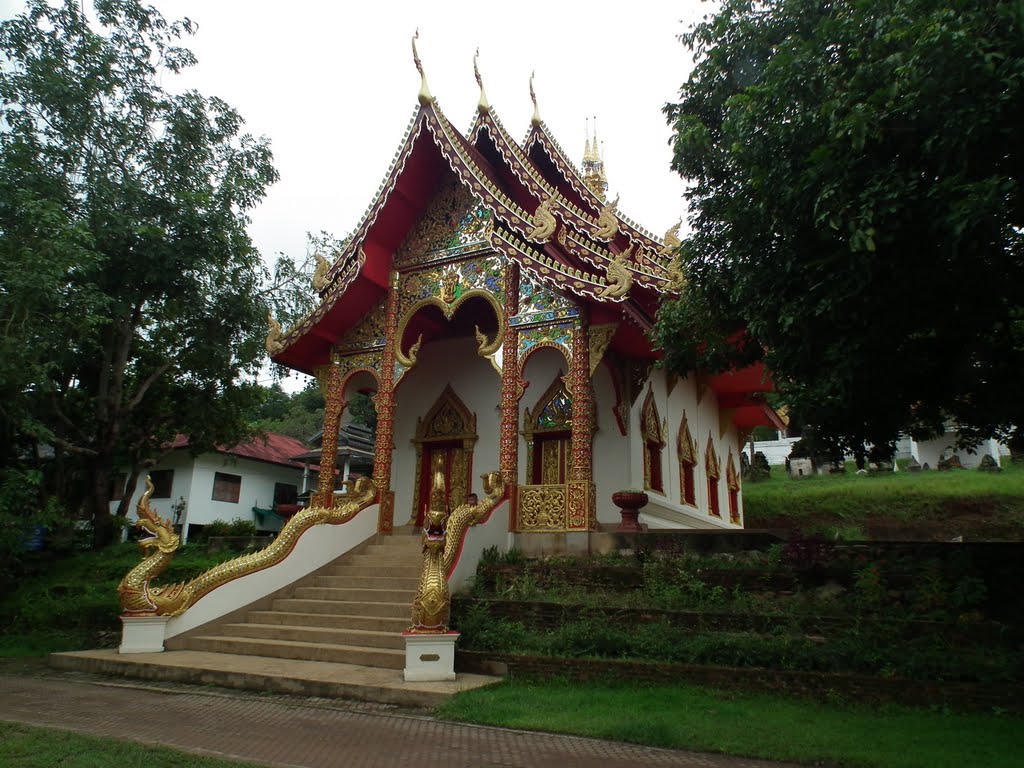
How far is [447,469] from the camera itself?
13125 mm

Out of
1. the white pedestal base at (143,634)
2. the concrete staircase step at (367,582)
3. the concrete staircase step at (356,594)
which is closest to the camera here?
the white pedestal base at (143,634)

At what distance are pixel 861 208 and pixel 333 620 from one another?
6.97 m

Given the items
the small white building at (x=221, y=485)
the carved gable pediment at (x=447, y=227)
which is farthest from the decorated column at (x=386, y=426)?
the small white building at (x=221, y=485)

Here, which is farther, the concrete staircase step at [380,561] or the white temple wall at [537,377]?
the white temple wall at [537,377]

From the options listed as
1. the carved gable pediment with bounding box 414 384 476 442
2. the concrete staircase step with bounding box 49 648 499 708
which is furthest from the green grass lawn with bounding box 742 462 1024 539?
the concrete staircase step with bounding box 49 648 499 708

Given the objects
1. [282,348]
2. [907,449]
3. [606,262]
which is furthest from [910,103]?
[907,449]

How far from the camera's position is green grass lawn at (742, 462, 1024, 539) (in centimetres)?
1742

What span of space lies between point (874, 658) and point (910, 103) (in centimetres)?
403

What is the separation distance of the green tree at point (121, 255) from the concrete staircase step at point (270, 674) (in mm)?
4411

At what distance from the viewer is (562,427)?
11961mm

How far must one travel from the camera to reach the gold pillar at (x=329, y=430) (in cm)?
1137

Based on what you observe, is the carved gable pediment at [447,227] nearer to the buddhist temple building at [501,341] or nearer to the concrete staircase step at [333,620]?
the buddhist temple building at [501,341]

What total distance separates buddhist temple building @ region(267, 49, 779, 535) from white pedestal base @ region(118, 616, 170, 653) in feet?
10.6

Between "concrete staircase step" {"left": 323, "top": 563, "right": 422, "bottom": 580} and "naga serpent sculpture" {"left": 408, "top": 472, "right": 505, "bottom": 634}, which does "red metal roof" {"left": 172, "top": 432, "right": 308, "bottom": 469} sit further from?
"naga serpent sculpture" {"left": 408, "top": 472, "right": 505, "bottom": 634}
